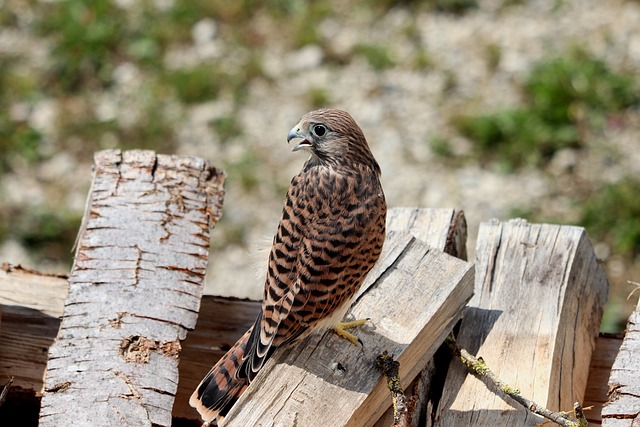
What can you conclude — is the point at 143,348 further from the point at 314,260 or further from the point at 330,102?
the point at 330,102

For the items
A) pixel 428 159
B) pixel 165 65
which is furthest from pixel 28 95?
pixel 428 159

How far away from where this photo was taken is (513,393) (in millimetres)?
2945

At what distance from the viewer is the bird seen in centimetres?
304

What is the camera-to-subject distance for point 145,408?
2879 mm

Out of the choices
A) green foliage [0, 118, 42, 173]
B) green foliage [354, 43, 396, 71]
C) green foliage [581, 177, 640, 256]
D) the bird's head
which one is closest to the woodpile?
the bird's head

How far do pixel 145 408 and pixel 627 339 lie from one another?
1.51m

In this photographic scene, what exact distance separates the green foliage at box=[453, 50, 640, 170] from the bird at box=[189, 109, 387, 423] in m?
2.99

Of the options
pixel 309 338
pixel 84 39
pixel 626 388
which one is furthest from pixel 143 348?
pixel 84 39

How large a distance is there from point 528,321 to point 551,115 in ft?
10.2

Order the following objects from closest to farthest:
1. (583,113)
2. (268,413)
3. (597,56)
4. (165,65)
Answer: (268,413) → (583,113) → (597,56) → (165,65)

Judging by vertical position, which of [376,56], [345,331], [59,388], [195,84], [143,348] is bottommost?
[59,388]

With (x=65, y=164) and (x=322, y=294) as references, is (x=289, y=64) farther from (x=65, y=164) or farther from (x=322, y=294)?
(x=322, y=294)

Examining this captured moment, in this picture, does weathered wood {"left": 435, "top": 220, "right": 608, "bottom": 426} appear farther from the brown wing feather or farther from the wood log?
the wood log

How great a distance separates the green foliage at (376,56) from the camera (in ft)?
22.3
